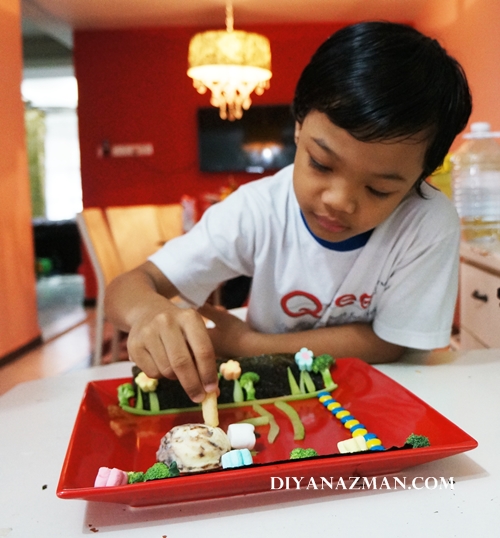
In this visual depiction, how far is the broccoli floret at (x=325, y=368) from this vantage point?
61cm

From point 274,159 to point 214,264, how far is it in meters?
3.71

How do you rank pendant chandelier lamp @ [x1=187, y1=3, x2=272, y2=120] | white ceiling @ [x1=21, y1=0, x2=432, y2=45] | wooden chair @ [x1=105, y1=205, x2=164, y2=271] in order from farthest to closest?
white ceiling @ [x1=21, y1=0, x2=432, y2=45]
pendant chandelier lamp @ [x1=187, y1=3, x2=272, y2=120]
wooden chair @ [x1=105, y1=205, x2=164, y2=271]

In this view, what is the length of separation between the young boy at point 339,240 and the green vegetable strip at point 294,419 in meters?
0.09

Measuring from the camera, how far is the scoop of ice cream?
1.35ft

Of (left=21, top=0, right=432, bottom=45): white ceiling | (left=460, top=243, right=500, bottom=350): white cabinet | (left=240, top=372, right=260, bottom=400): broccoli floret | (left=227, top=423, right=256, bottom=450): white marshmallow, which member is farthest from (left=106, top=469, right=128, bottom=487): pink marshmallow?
(left=21, top=0, right=432, bottom=45): white ceiling

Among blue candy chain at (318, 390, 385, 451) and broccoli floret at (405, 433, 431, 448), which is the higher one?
broccoli floret at (405, 433, 431, 448)

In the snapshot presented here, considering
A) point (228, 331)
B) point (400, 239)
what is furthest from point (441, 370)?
point (228, 331)

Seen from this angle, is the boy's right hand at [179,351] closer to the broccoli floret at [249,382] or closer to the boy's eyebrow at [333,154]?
the broccoli floret at [249,382]

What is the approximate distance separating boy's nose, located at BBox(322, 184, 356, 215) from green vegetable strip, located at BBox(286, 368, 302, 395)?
19cm

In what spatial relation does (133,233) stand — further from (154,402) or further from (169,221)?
(154,402)

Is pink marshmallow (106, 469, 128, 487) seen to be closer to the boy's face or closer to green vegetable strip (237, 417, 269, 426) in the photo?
green vegetable strip (237, 417, 269, 426)

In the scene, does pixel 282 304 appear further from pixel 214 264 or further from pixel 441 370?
pixel 441 370

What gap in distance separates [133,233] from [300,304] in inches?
65.3

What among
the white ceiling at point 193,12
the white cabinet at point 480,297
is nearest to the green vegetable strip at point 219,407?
the white cabinet at point 480,297
